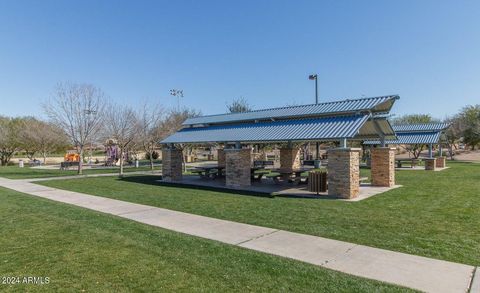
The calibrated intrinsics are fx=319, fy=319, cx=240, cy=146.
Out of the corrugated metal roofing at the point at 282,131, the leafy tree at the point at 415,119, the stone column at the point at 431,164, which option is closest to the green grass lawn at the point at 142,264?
the corrugated metal roofing at the point at 282,131

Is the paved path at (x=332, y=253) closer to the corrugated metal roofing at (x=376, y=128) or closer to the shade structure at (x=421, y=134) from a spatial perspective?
the corrugated metal roofing at (x=376, y=128)

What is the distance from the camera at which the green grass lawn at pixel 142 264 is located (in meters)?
4.38

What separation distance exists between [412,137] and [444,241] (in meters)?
23.7

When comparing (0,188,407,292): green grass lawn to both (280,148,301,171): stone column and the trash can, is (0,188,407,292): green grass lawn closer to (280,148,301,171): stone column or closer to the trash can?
the trash can

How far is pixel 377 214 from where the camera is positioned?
877 centimetres

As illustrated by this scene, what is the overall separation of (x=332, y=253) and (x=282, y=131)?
9.07 m

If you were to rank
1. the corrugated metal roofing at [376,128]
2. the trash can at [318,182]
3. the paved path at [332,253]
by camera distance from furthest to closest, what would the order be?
the corrugated metal roofing at [376,128] < the trash can at [318,182] < the paved path at [332,253]

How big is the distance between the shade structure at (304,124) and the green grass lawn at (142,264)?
23.8 feet

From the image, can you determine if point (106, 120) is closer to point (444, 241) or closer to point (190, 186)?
point (190, 186)

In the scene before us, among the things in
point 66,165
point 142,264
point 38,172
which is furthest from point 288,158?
point 66,165

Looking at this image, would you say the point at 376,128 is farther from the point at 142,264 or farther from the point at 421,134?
the point at 421,134

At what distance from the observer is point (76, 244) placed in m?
6.30

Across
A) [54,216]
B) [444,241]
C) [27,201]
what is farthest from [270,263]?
[27,201]

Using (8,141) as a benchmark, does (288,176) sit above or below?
below
